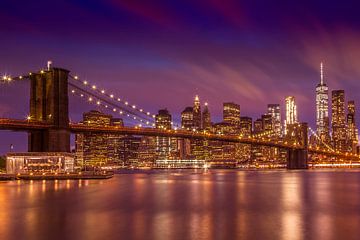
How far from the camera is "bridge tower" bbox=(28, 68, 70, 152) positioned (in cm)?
6269

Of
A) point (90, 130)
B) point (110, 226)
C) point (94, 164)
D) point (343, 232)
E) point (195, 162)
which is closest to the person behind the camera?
point (343, 232)

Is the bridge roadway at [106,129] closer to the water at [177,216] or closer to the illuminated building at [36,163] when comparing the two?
the illuminated building at [36,163]

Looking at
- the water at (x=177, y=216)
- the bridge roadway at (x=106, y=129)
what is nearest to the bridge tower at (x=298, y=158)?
the bridge roadway at (x=106, y=129)

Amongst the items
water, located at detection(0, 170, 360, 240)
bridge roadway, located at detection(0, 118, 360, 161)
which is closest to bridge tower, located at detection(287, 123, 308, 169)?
bridge roadway, located at detection(0, 118, 360, 161)

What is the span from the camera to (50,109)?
213 feet

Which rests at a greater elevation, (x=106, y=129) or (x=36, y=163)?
(x=106, y=129)

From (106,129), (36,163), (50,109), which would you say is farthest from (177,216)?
(106,129)

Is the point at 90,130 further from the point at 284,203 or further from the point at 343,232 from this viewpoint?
the point at 343,232

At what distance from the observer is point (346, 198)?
37.0 meters

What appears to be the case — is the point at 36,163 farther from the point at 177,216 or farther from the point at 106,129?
the point at 177,216

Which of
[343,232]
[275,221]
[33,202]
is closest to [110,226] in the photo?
[275,221]

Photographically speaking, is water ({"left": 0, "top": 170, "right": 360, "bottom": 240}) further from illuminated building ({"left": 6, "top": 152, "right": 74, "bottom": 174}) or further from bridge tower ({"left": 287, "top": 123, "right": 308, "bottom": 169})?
bridge tower ({"left": 287, "top": 123, "right": 308, "bottom": 169})

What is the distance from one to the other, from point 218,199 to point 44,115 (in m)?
37.4

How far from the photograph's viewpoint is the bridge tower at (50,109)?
6269 cm
